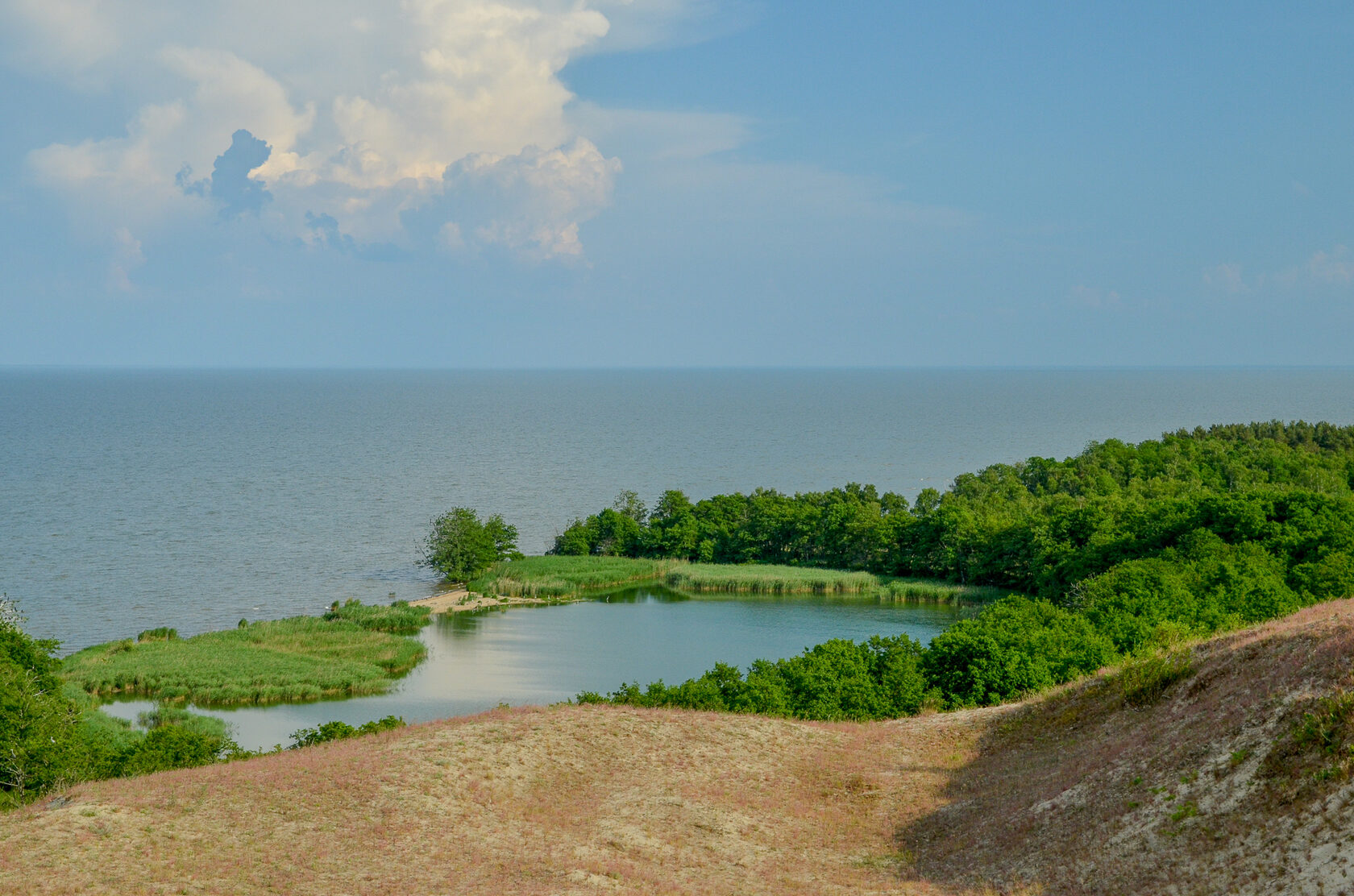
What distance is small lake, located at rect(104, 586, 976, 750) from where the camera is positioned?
56031 mm

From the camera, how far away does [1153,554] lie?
6969 cm

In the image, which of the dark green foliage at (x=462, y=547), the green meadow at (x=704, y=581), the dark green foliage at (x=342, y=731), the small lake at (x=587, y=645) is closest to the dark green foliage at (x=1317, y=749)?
the dark green foliage at (x=342, y=731)

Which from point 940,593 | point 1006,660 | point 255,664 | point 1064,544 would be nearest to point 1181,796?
point 1006,660

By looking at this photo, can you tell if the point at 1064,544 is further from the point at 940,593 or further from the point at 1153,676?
the point at 1153,676

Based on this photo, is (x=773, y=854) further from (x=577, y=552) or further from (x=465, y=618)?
(x=577, y=552)

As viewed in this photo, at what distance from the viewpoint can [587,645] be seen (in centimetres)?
7125

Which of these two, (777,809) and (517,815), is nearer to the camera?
(517,815)

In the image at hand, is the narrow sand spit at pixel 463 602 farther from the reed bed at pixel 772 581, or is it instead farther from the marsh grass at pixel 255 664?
the reed bed at pixel 772 581

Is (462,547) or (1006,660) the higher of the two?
(1006,660)

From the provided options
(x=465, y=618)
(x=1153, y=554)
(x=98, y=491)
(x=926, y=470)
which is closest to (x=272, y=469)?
(x=98, y=491)

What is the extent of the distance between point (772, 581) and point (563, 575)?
19.4m

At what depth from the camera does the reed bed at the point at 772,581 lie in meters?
91.8

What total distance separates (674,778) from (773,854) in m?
5.46

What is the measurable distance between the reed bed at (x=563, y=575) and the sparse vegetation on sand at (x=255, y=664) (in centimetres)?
1721
